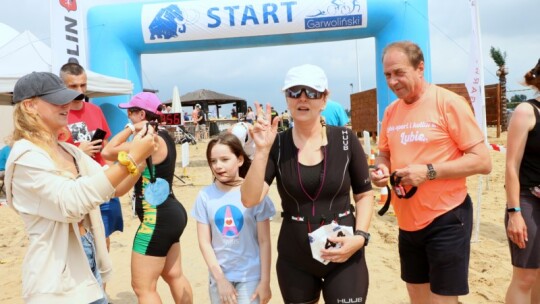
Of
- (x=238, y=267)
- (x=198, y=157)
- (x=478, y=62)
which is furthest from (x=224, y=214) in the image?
(x=198, y=157)

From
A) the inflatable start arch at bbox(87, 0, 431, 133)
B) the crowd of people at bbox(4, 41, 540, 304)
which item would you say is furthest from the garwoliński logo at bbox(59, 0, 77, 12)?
the crowd of people at bbox(4, 41, 540, 304)

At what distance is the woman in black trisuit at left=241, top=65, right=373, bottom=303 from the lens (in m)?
1.95

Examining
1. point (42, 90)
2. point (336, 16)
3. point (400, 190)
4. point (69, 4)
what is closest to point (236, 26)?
point (336, 16)

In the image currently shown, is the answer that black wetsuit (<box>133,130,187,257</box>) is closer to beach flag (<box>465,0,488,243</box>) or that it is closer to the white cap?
the white cap

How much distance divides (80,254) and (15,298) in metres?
2.91

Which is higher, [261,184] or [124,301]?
[261,184]

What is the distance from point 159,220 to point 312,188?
1184 millimetres

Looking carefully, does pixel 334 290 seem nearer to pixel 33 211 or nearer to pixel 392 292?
pixel 33 211

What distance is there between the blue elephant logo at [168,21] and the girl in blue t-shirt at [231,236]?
942cm

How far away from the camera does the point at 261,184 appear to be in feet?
6.45

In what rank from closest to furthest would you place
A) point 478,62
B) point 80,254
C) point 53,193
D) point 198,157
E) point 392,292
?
1. point 53,193
2. point 80,254
3. point 392,292
4. point 478,62
5. point 198,157

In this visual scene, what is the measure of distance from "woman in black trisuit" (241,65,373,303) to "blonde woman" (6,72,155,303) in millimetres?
671

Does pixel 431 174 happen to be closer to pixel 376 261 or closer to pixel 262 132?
pixel 262 132

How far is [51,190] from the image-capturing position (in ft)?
5.13
